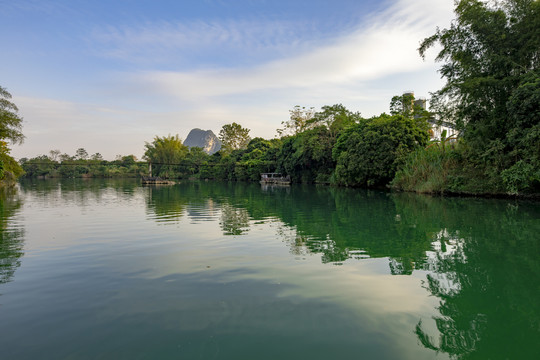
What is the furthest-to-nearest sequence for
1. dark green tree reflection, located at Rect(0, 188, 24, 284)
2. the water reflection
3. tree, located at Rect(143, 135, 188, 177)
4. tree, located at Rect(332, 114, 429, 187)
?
tree, located at Rect(143, 135, 188, 177)
tree, located at Rect(332, 114, 429, 187)
dark green tree reflection, located at Rect(0, 188, 24, 284)
the water reflection

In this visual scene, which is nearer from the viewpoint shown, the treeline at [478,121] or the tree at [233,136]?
the treeline at [478,121]

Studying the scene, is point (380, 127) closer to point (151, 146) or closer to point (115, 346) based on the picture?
point (115, 346)

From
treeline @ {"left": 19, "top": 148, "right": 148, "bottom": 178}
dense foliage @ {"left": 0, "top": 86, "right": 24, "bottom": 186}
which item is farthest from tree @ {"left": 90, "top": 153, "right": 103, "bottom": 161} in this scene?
dense foliage @ {"left": 0, "top": 86, "right": 24, "bottom": 186}

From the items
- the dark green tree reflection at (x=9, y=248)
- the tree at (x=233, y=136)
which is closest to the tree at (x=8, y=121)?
the dark green tree reflection at (x=9, y=248)

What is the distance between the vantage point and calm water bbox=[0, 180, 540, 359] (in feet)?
10.8

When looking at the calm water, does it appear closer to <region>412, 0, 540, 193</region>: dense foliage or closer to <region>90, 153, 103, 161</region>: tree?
<region>412, 0, 540, 193</region>: dense foliage

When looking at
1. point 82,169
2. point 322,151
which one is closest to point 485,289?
point 322,151

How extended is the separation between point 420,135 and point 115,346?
30.3m

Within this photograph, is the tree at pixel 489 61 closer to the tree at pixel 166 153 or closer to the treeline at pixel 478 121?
the treeline at pixel 478 121

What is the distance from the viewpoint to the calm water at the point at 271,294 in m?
3.30

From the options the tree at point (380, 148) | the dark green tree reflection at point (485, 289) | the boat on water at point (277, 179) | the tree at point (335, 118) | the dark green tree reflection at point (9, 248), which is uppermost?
the tree at point (335, 118)

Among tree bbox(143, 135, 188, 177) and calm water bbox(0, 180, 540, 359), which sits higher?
tree bbox(143, 135, 188, 177)

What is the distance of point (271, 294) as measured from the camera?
4.73m

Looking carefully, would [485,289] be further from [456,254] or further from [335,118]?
[335,118]
